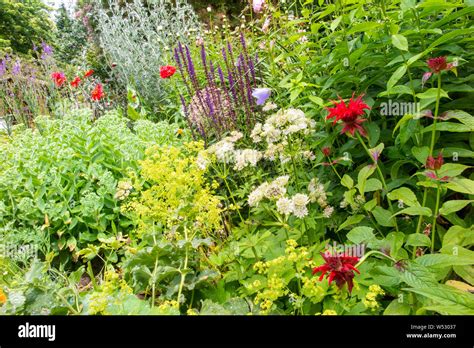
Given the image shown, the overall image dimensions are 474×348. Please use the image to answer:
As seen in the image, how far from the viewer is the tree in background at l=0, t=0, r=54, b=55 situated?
586cm

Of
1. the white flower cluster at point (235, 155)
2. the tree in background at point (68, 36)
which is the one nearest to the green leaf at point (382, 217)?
the white flower cluster at point (235, 155)

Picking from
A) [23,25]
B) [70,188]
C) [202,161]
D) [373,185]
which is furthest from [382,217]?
[23,25]

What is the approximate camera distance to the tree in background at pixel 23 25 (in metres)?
5.86

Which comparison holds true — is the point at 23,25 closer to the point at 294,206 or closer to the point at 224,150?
the point at 224,150

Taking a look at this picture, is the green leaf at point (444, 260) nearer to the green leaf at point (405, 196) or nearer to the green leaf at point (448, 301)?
the green leaf at point (448, 301)

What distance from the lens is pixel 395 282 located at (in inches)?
51.5

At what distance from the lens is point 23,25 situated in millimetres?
6449

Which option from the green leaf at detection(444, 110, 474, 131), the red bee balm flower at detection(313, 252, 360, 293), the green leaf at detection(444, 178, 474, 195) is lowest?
the red bee balm flower at detection(313, 252, 360, 293)

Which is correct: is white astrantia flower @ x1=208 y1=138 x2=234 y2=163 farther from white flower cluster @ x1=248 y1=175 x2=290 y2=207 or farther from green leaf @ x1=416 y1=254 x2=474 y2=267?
green leaf @ x1=416 y1=254 x2=474 y2=267

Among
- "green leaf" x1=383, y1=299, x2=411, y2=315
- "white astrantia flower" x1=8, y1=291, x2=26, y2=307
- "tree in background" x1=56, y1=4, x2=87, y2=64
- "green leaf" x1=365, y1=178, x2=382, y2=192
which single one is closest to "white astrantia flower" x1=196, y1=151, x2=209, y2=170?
"green leaf" x1=365, y1=178, x2=382, y2=192

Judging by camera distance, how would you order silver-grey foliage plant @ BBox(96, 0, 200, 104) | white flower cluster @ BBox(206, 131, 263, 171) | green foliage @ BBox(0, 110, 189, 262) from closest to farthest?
1. white flower cluster @ BBox(206, 131, 263, 171)
2. green foliage @ BBox(0, 110, 189, 262)
3. silver-grey foliage plant @ BBox(96, 0, 200, 104)

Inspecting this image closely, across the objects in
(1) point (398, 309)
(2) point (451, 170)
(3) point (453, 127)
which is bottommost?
(1) point (398, 309)
